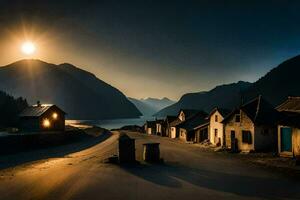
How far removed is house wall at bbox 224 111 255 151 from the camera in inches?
1713

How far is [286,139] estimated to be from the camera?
1437 inches

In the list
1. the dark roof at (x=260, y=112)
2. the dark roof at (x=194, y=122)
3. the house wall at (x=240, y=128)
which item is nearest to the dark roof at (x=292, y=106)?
the dark roof at (x=260, y=112)

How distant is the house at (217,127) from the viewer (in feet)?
179

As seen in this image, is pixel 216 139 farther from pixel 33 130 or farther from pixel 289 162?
pixel 33 130

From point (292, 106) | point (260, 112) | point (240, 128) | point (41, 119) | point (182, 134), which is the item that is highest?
point (292, 106)

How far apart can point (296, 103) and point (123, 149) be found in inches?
870

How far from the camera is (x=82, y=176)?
27.8m

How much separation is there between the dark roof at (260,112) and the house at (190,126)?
2686 centimetres

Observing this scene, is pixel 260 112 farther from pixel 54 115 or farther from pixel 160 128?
pixel 160 128

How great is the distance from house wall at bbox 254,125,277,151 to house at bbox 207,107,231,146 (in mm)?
10453

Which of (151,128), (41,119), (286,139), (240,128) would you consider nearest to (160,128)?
(151,128)

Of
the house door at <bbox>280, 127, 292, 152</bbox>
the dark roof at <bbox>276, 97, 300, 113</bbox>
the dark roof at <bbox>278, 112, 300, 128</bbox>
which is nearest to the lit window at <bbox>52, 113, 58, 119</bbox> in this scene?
the dark roof at <bbox>276, 97, 300, 113</bbox>

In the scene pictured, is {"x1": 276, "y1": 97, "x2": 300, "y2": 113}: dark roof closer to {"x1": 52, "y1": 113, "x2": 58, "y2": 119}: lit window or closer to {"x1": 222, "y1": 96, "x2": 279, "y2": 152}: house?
{"x1": 222, "y1": 96, "x2": 279, "y2": 152}: house

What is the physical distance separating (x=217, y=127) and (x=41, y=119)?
38.5 meters
